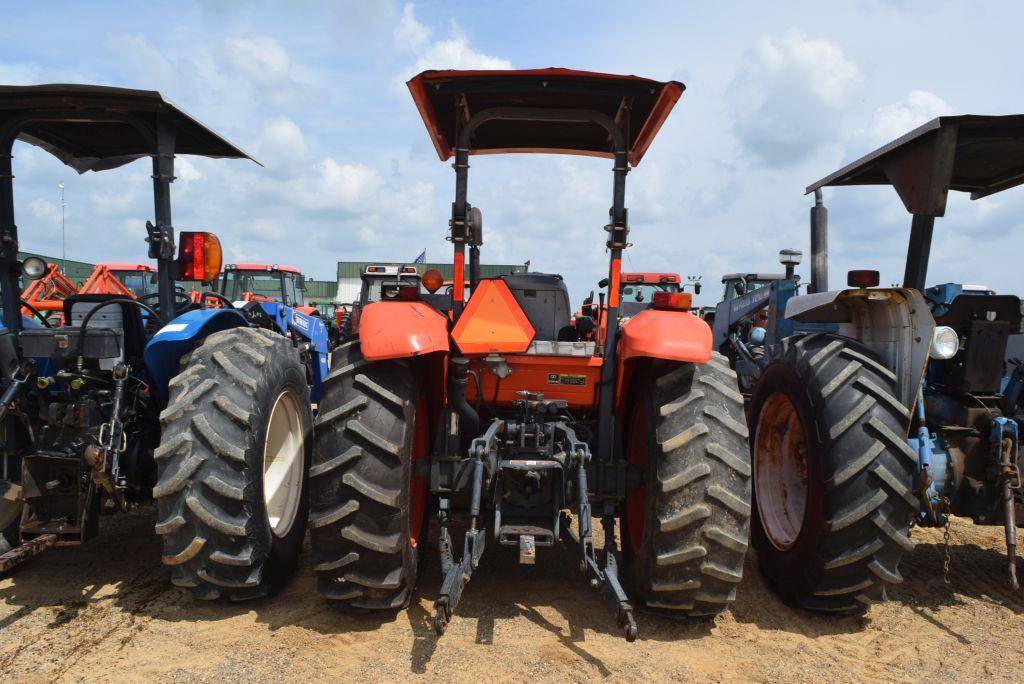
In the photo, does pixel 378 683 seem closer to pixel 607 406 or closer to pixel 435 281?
pixel 607 406

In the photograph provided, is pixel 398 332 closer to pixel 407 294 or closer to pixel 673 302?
pixel 407 294

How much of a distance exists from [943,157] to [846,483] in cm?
177

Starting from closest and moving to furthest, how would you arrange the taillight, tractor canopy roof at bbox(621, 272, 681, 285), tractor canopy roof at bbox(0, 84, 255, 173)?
the taillight → tractor canopy roof at bbox(0, 84, 255, 173) → tractor canopy roof at bbox(621, 272, 681, 285)

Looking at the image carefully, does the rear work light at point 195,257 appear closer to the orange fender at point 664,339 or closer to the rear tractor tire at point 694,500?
the orange fender at point 664,339

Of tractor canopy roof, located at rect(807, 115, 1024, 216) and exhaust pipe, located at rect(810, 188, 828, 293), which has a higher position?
tractor canopy roof, located at rect(807, 115, 1024, 216)

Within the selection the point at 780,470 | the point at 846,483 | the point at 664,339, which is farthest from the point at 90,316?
the point at 780,470

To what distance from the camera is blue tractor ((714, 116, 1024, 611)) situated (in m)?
3.49

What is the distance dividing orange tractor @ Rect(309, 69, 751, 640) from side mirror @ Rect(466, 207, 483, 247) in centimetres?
1

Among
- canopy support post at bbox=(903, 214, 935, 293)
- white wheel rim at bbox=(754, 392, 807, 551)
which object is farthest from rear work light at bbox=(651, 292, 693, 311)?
canopy support post at bbox=(903, 214, 935, 293)

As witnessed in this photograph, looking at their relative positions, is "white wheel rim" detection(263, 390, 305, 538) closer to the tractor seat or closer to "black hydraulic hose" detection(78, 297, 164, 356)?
"black hydraulic hose" detection(78, 297, 164, 356)

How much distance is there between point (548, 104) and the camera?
13.1 feet

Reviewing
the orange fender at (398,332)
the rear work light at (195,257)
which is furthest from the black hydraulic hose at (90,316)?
the orange fender at (398,332)

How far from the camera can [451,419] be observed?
4000mm

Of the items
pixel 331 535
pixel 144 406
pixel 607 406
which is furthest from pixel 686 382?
pixel 144 406
